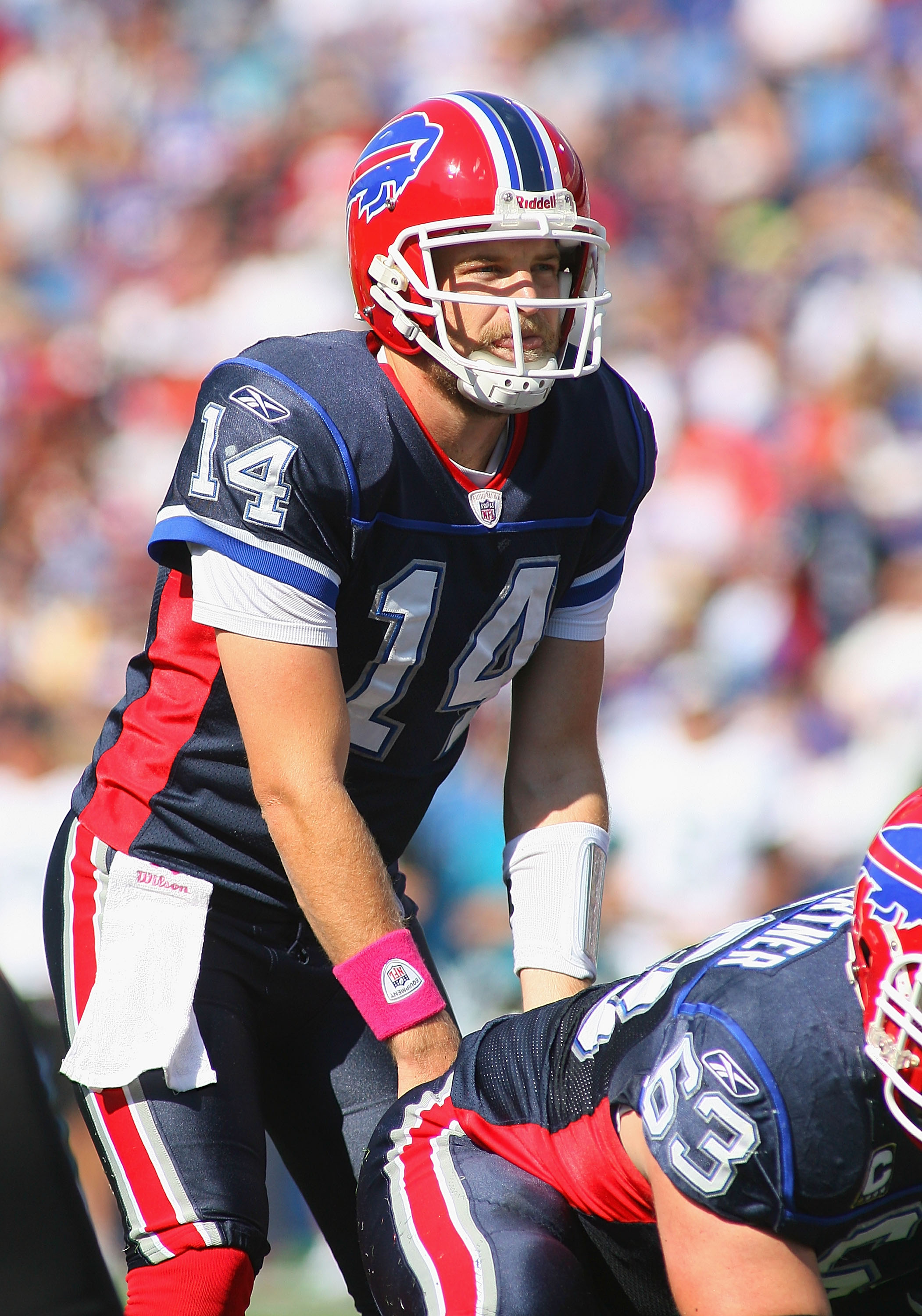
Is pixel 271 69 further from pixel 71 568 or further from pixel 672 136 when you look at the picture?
pixel 71 568

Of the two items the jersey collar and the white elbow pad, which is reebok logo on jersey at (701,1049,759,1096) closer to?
the white elbow pad

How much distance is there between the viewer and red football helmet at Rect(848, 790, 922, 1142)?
105 cm

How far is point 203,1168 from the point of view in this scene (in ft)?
4.88

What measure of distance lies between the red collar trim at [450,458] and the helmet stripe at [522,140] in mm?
277

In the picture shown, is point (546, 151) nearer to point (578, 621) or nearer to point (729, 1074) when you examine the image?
point (578, 621)

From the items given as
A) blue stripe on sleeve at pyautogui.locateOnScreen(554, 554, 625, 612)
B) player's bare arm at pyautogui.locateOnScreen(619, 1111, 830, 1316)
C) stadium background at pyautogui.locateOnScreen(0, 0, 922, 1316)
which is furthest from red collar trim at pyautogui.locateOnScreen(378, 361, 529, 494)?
stadium background at pyautogui.locateOnScreen(0, 0, 922, 1316)

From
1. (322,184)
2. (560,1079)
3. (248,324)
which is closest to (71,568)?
(248,324)

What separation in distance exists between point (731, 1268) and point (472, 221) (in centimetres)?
115

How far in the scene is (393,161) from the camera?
1650 mm

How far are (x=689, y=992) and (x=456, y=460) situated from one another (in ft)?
2.48

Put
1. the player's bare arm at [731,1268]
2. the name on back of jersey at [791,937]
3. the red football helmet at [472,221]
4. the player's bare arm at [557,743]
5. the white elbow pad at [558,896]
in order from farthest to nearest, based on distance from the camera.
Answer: the player's bare arm at [557,743] → the white elbow pad at [558,896] → the red football helmet at [472,221] → the name on back of jersey at [791,937] → the player's bare arm at [731,1268]

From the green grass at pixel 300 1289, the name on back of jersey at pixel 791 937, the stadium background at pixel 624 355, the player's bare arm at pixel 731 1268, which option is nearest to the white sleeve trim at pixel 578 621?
the name on back of jersey at pixel 791 937

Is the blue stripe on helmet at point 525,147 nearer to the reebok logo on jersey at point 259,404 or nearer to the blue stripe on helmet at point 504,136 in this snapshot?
the blue stripe on helmet at point 504,136

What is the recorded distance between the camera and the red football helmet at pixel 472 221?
1.57 metres
